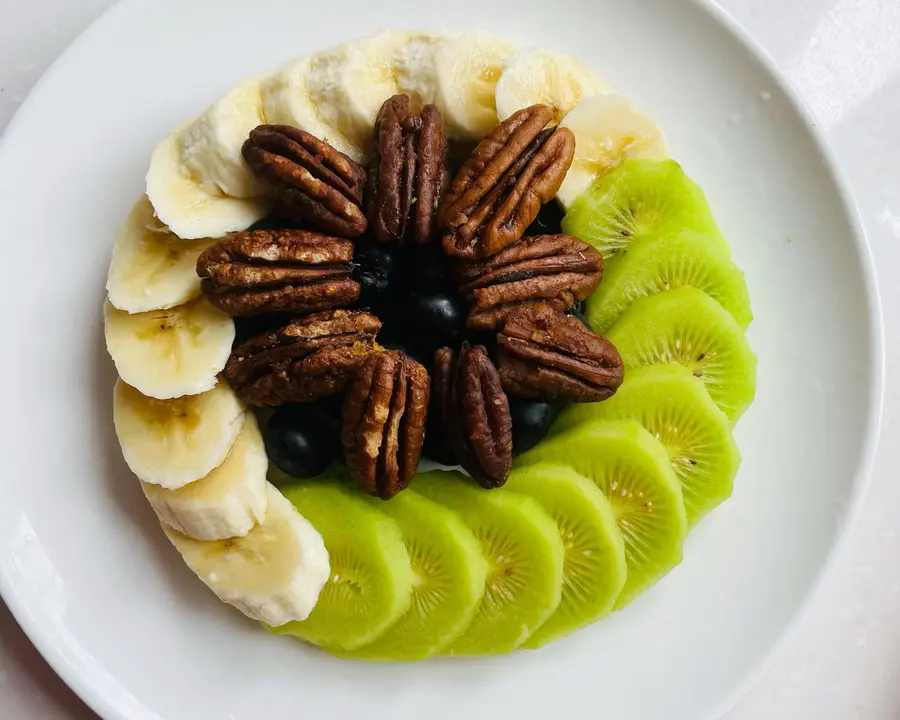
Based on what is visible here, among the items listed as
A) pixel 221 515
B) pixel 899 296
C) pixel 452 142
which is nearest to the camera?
pixel 221 515

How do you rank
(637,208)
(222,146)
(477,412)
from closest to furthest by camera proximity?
(477,412), (222,146), (637,208)

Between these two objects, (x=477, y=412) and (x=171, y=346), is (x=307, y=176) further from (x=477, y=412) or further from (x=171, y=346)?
(x=477, y=412)

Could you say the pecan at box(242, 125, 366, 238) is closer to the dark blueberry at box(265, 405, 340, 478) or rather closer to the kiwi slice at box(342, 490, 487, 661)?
the dark blueberry at box(265, 405, 340, 478)

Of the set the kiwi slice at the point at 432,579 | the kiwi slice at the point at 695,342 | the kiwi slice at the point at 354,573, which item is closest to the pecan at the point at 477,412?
the kiwi slice at the point at 432,579

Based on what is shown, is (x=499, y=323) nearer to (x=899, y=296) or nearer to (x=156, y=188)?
(x=156, y=188)

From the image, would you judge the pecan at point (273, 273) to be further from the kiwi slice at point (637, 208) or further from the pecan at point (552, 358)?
the kiwi slice at point (637, 208)

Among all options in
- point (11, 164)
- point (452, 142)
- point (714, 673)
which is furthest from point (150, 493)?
point (714, 673)

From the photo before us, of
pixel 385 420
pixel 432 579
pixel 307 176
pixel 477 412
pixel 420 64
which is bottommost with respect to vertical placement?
pixel 432 579

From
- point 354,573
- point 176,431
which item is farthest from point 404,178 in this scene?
point 354,573
